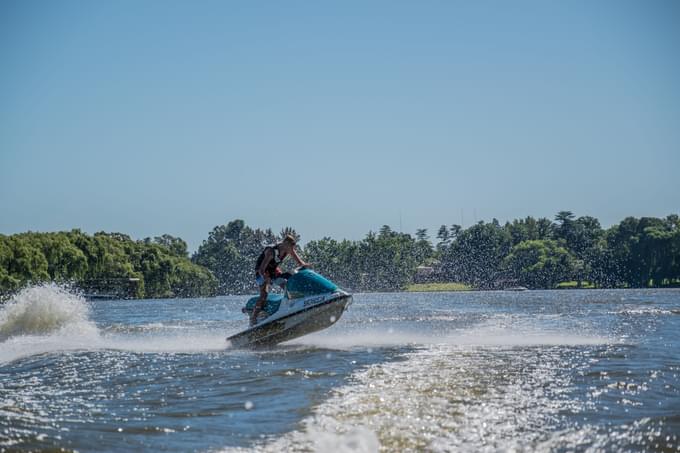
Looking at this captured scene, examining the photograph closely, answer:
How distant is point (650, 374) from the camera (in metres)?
11.9

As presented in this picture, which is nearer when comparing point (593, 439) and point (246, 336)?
point (593, 439)

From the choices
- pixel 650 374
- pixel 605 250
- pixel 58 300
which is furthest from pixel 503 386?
pixel 605 250

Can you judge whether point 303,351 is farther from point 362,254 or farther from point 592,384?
point 362,254

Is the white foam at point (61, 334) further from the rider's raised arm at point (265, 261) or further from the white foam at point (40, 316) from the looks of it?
the rider's raised arm at point (265, 261)

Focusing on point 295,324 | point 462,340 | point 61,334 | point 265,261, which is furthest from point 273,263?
point 61,334

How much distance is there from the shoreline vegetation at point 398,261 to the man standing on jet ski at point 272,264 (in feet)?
227

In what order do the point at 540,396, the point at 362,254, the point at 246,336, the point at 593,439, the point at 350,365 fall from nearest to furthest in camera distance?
the point at 593,439 → the point at 540,396 → the point at 350,365 → the point at 246,336 → the point at 362,254

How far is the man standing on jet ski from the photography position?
1745 cm

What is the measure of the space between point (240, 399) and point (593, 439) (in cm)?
441

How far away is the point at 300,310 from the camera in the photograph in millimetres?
17188

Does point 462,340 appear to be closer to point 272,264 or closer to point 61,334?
point 272,264

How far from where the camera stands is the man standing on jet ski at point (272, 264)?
1745 cm

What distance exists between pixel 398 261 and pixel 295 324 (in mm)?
150410

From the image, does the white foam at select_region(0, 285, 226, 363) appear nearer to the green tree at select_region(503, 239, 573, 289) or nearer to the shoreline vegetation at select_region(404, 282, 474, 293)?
the green tree at select_region(503, 239, 573, 289)
